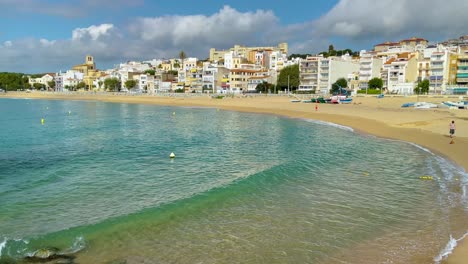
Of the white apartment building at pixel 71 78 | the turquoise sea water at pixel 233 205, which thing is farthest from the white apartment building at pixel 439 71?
the white apartment building at pixel 71 78

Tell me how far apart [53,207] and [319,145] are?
1764 centimetres

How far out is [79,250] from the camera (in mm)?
8898

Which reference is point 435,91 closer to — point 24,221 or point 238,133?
point 238,133

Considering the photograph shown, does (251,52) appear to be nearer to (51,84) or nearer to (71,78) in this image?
(71,78)

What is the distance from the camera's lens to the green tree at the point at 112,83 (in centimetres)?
15050

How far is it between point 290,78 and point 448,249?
309 ft

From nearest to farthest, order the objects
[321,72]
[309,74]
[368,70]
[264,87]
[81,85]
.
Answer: [368,70]
[321,72]
[309,74]
[264,87]
[81,85]

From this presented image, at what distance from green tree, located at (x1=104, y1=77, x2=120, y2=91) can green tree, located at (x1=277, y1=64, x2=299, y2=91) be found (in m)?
76.4

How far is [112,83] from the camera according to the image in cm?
15075

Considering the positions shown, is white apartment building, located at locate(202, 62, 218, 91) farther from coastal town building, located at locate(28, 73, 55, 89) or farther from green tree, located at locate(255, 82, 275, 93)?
coastal town building, located at locate(28, 73, 55, 89)

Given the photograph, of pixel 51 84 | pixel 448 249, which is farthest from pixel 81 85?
pixel 448 249

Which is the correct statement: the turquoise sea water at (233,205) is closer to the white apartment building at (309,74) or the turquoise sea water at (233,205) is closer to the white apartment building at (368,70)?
the white apartment building at (368,70)

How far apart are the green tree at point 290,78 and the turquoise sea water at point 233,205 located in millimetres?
78671

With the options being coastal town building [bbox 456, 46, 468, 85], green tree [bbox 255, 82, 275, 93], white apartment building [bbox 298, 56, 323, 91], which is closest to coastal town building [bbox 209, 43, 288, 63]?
green tree [bbox 255, 82, 275, 93]
